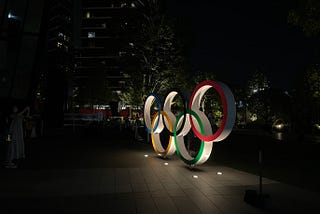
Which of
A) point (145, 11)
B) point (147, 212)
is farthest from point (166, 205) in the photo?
point (145, 11)

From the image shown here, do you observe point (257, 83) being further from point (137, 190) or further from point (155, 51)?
point (137, 190)

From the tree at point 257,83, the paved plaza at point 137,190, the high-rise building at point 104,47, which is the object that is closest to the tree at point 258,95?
the tree at point 257,83

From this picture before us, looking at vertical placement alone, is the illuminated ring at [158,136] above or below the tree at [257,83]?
below

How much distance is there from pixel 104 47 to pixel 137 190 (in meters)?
30.6

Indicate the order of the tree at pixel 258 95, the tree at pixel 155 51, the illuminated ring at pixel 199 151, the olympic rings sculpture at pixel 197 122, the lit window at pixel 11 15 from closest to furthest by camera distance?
the olympic rings sculpture at pixel 197 122 → the illuminated ring at pixel 199 151 → the lit window at pixel 11 15 → the tree at pixel 155 51 → the tree at pixel 258 95

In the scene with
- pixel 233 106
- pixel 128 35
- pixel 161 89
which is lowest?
pixel 233 106

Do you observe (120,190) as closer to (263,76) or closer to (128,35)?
(128,35)

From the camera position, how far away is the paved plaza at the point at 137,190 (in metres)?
6.36

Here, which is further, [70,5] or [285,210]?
[70,5]

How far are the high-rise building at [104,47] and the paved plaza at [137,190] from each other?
67.1 feet

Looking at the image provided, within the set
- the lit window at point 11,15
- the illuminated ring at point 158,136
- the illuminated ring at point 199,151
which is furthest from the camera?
the lit window at point 11,15

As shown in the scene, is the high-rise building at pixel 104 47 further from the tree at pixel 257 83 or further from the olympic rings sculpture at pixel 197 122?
the tree at pixel 257 83

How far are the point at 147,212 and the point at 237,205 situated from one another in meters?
1.89

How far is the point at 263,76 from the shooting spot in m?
62.3
